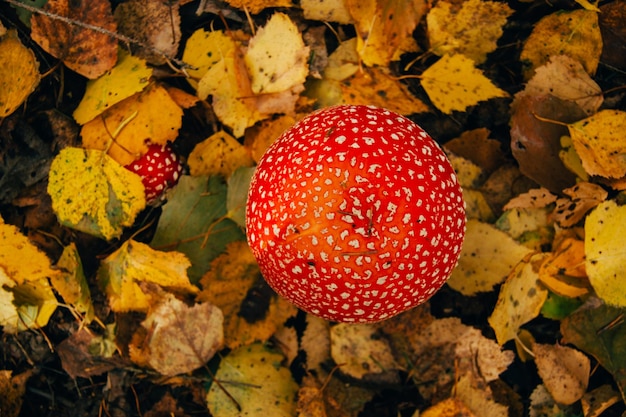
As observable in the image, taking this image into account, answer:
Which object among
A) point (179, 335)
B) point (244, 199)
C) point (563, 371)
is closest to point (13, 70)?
point (244, 199)

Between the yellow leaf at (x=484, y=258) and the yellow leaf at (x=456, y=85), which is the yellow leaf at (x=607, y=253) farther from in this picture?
the yellow leaf at (x=456, y=85)

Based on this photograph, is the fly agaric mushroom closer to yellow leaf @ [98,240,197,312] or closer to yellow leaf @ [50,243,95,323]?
yellow leaf @ [98,240,197,312]

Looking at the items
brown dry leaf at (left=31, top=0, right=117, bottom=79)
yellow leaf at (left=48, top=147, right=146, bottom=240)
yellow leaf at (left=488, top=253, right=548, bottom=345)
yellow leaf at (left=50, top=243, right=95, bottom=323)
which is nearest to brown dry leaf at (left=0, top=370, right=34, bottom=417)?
yellow leaf at (left=50, top=243, right=95, bottom=323)

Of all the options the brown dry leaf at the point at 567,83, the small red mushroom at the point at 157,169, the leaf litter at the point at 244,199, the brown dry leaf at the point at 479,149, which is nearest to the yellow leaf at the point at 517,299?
the leaf litter at the point at 244,199

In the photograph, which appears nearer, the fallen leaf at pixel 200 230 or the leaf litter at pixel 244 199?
the leaf litter at pixel 244 199

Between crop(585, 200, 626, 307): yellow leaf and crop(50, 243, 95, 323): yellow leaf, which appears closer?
crop(585, 200, 626, 307): yellow leaf

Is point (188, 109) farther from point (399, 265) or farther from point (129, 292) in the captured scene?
point (399, 265)

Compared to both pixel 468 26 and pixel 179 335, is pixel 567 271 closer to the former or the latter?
pixel 468 26
